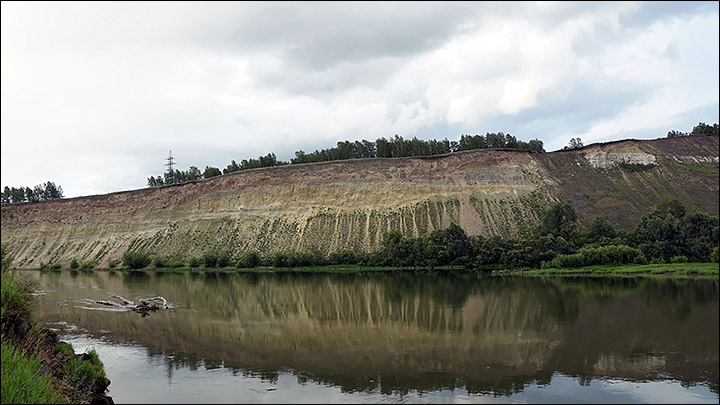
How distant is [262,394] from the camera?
12734 millimetres

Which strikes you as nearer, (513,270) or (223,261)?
(513,270)

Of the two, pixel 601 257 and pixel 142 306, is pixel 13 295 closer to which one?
pixel 142 306

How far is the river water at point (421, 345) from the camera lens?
498 inches

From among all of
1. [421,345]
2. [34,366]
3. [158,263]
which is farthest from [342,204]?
[34,366]

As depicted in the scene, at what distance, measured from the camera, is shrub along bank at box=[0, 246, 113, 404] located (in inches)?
327

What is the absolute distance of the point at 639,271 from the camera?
36062 mm

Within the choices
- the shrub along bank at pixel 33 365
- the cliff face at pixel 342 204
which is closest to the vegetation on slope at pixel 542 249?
the cliff face at pixel 342 204

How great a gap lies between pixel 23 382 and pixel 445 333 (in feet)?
49.1

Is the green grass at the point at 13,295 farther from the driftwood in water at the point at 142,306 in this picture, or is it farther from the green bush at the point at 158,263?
the green bush at the point at 158,263

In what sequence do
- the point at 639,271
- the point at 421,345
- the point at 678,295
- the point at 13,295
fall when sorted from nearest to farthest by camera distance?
the point at 13,295
the point at 421,345
the point at 678,295
the point at 639,271

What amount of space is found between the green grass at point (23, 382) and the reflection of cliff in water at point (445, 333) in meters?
6.54

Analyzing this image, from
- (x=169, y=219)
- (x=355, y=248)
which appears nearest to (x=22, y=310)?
(x=355, y=248)

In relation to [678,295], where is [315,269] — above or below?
below

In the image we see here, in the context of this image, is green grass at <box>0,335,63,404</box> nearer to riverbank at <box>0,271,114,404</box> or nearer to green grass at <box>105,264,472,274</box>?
riverbank at <box>0,271,114,404</box>
